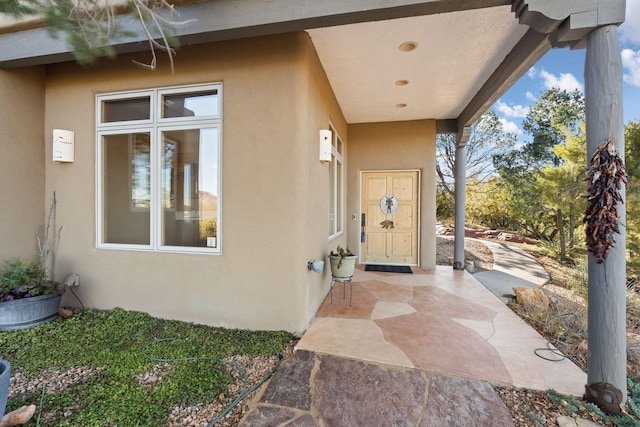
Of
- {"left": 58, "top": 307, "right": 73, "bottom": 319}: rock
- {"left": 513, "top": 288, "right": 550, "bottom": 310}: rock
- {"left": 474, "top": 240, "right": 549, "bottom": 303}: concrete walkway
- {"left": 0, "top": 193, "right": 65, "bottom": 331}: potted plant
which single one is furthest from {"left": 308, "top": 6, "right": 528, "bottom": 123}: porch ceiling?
{"left": 58, "top": 307, "right": 73, "bottom": 319}: rock

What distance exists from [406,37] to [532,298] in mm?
3772

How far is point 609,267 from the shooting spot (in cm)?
182

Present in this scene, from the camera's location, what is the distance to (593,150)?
190 centimetres

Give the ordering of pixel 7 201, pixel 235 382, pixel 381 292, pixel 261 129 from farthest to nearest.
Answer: pixel 381 292, pixel 7 201, pixel 261 129, pixel 235 382

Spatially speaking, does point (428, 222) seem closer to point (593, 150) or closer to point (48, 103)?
point (593, 150)

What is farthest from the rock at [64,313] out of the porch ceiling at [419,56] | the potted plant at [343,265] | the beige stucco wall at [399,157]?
the beige stucco wall at [399,157]

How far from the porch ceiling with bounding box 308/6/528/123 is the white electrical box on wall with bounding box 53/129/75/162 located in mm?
3195

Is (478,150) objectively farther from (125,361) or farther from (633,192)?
(125,361)

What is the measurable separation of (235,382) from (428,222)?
472 centimetres

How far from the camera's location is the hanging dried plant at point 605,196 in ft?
5.83

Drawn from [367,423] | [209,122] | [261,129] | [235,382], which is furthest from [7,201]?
[367,423]

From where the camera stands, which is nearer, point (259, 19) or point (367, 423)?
point (367, 423)

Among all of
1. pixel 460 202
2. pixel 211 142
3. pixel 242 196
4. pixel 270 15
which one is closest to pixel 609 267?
pixel 242 196

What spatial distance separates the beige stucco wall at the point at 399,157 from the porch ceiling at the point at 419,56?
2.56 feet
